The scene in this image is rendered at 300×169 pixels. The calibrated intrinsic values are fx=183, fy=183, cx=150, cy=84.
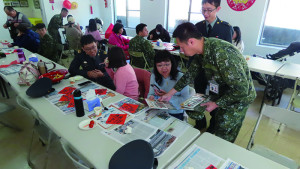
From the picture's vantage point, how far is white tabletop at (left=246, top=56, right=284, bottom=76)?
8.74ft

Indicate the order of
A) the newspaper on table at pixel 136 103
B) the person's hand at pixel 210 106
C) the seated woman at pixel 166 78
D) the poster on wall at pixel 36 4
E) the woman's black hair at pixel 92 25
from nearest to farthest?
the person's hand at pixel 210 106, the newspaper on table at pixel 136 103, the seated woman at pixel 166 78, the woman's black hair at pixel 92 25, the poster on wall at pixel 36 4

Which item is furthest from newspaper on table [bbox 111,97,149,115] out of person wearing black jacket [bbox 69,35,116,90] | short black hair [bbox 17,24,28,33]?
short black hair [bbox 17,24,28,33]

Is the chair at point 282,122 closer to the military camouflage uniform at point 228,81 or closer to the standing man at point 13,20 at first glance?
the military camouflage uniform at point 228,81

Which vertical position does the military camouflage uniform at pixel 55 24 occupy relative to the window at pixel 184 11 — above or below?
below

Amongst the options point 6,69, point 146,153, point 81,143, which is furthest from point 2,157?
point 146,153

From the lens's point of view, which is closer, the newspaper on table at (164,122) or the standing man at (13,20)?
the newspaper on table at (164,122)

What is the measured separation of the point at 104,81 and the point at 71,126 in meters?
1.23

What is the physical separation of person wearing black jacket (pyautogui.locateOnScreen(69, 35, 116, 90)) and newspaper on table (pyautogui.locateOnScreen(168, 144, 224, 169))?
158 cm

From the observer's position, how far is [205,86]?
6.91ft

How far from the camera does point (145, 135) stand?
1189 millimetres

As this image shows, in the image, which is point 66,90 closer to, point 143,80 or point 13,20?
point 143,80

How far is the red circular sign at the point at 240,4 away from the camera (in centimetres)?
432

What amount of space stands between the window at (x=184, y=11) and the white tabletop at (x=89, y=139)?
188 inches

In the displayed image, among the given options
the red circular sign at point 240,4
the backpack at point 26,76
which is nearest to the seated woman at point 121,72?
the backpack at point 26,76
